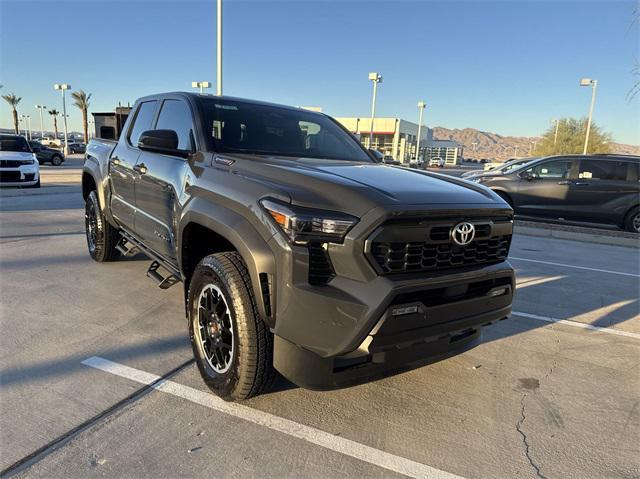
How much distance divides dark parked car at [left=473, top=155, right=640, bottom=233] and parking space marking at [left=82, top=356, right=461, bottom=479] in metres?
10.3

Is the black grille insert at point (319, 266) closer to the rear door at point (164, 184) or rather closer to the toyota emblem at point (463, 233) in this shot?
the toyota emblem at point (463, 233)

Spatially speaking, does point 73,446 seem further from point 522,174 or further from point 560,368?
point 522,174

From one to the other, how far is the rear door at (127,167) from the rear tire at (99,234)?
22.7 inches

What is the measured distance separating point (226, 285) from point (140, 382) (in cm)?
101

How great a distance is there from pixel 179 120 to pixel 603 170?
1057cm

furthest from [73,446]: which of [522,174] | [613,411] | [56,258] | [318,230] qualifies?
[522,174]

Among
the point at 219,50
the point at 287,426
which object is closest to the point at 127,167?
the point at 287,426

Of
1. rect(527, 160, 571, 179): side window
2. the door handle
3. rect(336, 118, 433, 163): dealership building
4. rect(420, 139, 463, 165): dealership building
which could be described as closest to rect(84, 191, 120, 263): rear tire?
the door handle

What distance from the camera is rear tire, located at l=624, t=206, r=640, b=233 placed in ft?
35.7

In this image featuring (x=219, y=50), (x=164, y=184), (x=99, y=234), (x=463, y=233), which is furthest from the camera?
(x=219, y=50)

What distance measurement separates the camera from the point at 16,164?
1388 cm

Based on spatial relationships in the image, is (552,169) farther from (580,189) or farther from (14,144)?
(14,144)

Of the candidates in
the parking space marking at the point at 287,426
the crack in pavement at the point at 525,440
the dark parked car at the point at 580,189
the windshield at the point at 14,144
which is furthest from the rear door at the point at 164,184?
the windshield at the point at 14,144

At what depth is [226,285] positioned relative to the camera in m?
2.68
